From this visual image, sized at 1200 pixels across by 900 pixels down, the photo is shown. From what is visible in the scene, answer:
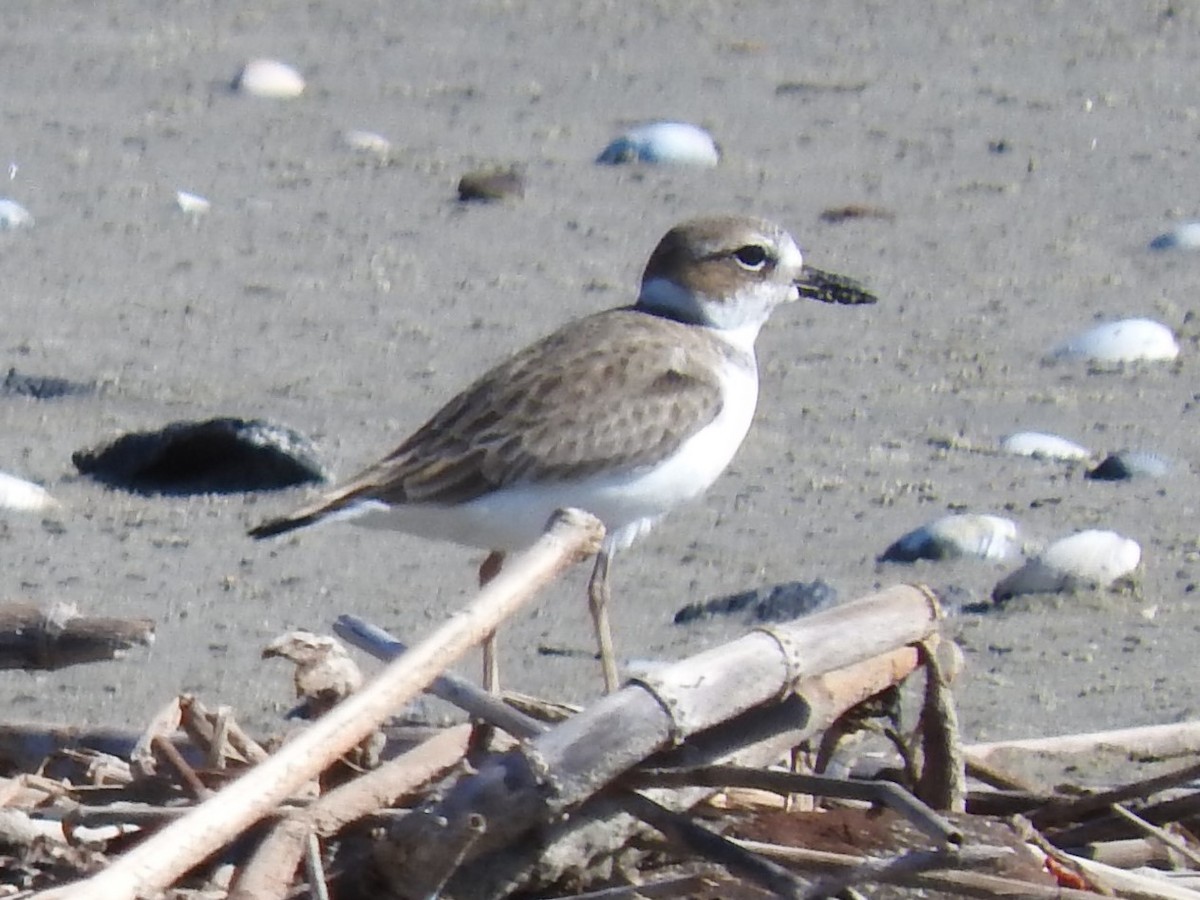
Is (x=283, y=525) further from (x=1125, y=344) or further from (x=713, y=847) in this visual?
(x=1125, y=344)

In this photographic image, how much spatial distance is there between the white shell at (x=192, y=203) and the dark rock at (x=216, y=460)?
87.5 inches

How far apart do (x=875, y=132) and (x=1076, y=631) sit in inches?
154

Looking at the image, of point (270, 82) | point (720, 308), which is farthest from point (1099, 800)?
point (270, 82)

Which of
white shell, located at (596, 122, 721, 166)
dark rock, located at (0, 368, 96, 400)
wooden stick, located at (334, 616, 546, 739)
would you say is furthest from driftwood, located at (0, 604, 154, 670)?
white shell, located at (596, 122, 721, 166)

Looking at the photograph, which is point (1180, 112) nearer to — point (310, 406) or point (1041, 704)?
point (310, 406)

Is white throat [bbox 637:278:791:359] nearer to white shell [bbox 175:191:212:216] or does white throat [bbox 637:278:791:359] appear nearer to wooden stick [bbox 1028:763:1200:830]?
wooden stick [bbox 1028:763:1200:830]

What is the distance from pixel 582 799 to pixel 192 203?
5.22 metres

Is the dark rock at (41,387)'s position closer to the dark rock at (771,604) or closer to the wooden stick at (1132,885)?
the dark rock at (771,604)

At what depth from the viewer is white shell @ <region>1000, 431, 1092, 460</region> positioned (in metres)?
5.42

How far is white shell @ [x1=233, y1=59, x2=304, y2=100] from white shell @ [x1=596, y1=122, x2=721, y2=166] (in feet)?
4.36

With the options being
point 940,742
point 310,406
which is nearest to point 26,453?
point 310,406

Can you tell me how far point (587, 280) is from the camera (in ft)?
22.1

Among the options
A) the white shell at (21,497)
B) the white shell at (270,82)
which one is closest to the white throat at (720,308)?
the white shell at (21,497)

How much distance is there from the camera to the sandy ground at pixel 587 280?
14.9 feet
